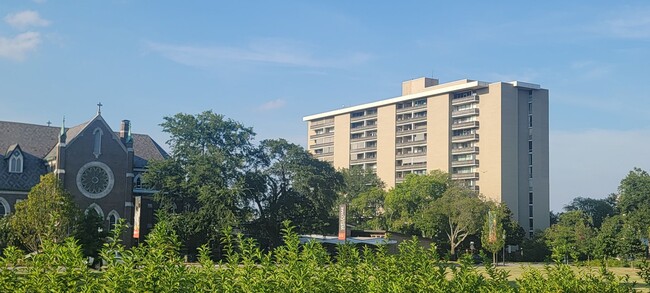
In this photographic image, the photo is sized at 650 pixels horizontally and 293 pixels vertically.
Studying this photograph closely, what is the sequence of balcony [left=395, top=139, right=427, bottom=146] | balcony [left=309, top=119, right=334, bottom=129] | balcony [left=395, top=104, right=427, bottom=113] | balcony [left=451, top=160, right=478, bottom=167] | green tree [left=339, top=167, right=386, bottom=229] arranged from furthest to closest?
balcony [left=309, top=119, right=334, bottom=129]
balcony [left=395, top=139, right=427, bottom=146]
balcony [left=395, top=104, right=427, bottom=113]
balcony [left=451, top=160, right=478, bottom=167]
green tree [left=339, top=167, right=386, bottom=229]

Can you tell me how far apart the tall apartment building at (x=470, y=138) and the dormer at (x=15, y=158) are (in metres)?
65.8

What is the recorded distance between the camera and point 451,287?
845 cm

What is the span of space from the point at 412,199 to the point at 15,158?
48.4 m

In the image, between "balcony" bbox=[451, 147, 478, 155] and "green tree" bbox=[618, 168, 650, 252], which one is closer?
"green tree" bbox=[618, 168, 650, 252]

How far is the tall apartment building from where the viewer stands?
10994 cm

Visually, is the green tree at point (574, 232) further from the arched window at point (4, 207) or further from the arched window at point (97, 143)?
the arched window at point (4, 207)

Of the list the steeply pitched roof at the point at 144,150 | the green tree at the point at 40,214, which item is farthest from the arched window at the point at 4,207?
the green tree at the point at 40,214

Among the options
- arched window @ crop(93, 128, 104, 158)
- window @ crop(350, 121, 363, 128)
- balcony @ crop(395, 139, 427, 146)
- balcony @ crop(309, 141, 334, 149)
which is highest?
window @ crop(350, 121, 363, 128)

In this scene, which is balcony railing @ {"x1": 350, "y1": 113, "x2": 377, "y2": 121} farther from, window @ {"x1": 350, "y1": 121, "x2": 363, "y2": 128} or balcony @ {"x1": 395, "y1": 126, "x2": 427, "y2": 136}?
balcony @ {"x1": 395, "y1": 126, "x2": 427, "y2": 136}

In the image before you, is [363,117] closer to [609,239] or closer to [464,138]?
[464,138]

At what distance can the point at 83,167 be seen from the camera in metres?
66.3

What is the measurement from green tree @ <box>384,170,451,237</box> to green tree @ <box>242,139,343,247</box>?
25736mm

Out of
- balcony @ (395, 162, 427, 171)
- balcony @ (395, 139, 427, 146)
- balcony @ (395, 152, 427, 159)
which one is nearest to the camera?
balcony @ (395, 162, 427, 171)

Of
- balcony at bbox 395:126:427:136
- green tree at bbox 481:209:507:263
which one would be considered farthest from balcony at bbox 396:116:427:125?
green tree at bbox 481:209:507:263
